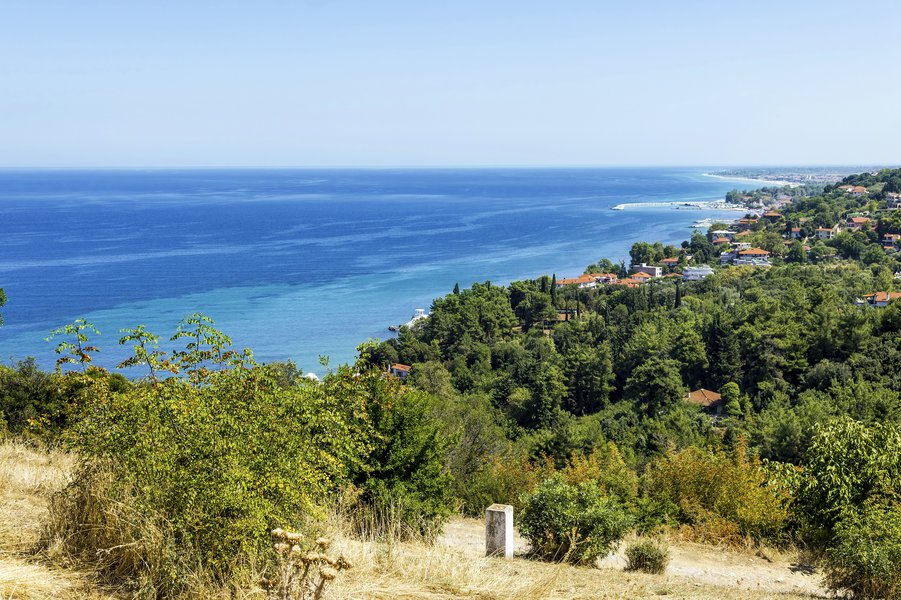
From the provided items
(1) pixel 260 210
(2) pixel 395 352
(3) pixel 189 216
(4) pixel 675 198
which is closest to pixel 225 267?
(2) pixel 395 352

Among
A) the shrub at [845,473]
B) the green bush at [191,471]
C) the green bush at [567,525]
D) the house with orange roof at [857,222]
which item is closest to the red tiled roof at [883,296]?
the house with orange roof at [857,222]

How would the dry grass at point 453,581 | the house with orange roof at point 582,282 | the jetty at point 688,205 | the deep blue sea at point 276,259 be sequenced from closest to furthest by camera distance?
the dry grass at point 453,581 → the deep blue sea at point 276,259 → the house with orange roof at point 582,282 → the jetty at point 688,205

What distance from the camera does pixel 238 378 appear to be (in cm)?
609

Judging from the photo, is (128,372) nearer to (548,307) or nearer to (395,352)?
(395,352)

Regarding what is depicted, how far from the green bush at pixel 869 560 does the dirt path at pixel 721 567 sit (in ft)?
2.72

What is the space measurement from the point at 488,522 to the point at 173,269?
213 ft

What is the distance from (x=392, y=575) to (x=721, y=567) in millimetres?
6686

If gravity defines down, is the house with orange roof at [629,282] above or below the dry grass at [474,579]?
below

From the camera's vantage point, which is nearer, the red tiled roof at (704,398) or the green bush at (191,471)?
the green bush at (191,471)

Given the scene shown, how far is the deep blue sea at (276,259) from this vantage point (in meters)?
48.8

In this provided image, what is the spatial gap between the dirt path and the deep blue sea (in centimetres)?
3001

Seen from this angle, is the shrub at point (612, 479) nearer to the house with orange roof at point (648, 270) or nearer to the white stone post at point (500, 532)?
the white stone post at point (500, 532)

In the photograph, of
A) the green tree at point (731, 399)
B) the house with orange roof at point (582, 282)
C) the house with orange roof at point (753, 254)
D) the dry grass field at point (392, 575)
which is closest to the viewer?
the dry grass field at point (392, 575)

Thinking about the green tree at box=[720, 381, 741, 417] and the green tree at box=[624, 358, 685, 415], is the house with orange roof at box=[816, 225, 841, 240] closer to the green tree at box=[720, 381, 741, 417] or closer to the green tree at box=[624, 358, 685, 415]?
the green tree at box=[720, 381, 741, 417]
